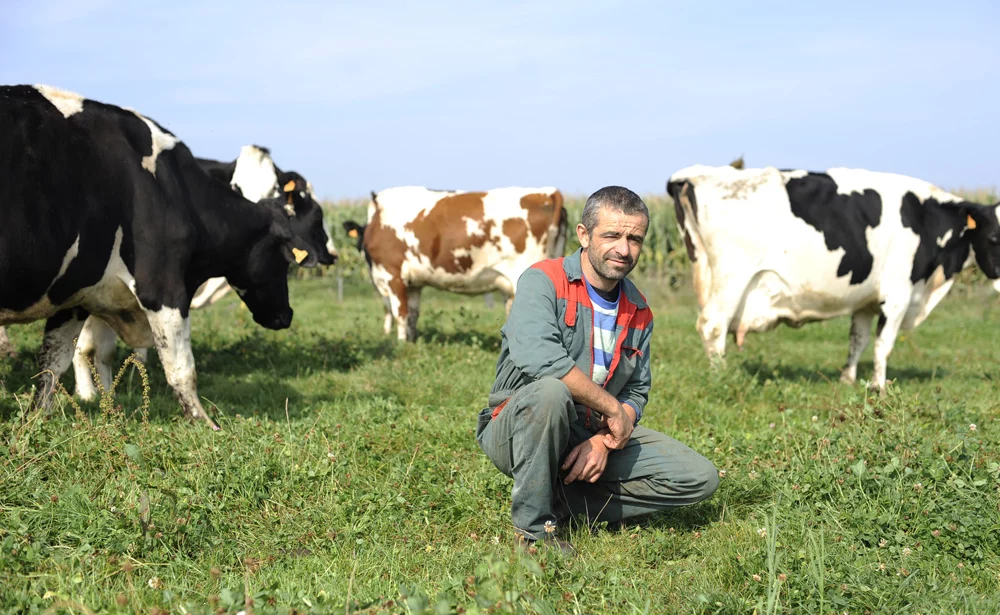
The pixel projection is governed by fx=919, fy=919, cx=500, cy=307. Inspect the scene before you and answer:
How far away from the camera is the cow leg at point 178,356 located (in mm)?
6230

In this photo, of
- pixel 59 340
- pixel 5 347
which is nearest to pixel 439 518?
pixel 59 340

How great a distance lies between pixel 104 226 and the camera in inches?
227

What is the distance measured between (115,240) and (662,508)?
381 cm

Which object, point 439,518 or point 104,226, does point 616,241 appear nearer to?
point 439,518

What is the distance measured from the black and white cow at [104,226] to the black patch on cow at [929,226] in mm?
6527

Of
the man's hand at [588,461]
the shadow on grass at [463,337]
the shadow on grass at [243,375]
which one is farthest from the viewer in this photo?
the shadow on grass at [463,337]

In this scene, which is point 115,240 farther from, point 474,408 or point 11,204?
point 474,408

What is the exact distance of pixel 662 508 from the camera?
14.4ft

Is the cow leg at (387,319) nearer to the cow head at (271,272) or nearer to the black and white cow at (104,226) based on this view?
the cow head at (271,272)

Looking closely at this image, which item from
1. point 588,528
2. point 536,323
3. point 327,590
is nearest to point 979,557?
point 588,528

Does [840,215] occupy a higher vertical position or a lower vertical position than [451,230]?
higher

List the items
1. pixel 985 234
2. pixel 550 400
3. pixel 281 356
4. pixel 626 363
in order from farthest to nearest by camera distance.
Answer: pixel 985 234
pixel 281 356
pixel 626 363
pixel 550 400

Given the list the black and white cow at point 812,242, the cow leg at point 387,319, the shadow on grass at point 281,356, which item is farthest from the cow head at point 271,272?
the cow leg at point 387,319

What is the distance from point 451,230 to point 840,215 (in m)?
4.64
